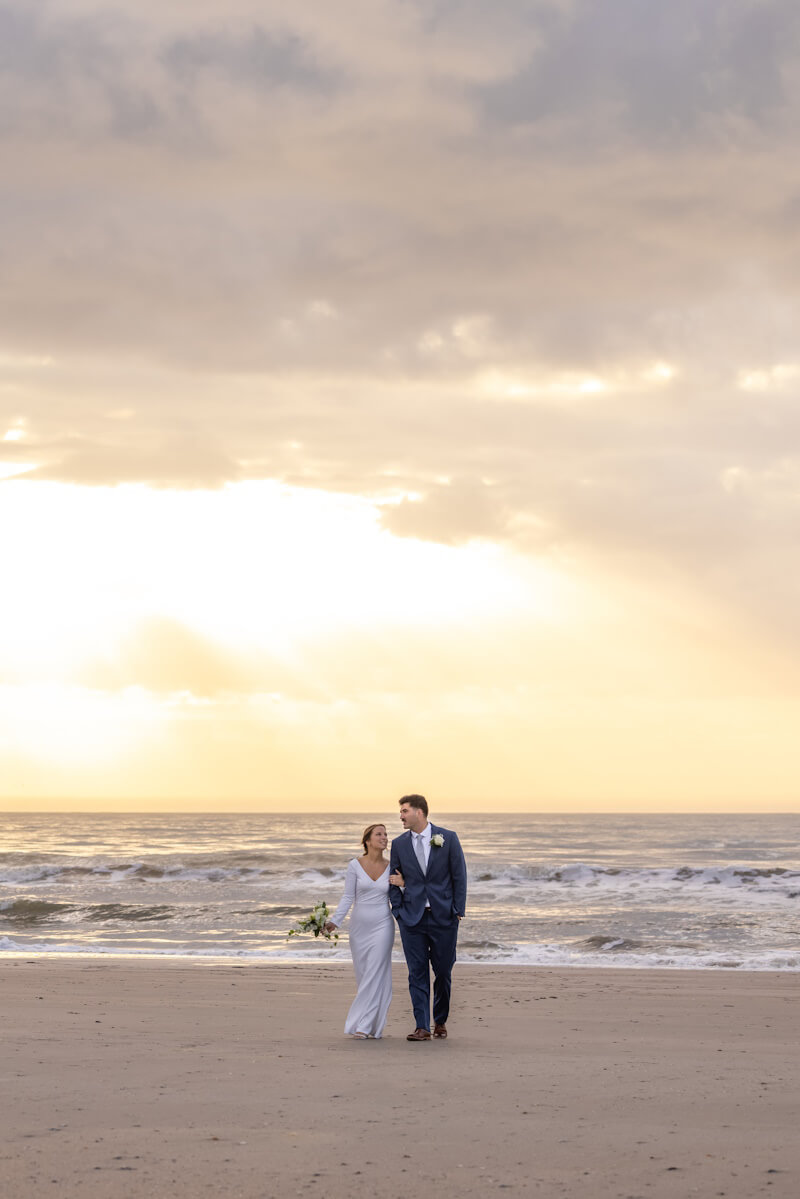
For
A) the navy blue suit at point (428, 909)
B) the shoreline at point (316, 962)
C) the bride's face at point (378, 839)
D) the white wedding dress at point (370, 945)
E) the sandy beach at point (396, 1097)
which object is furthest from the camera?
the shoreline at point (316, 962)

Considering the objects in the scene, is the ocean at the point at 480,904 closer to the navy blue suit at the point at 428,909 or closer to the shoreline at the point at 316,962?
the shoreline at the point at 316,962

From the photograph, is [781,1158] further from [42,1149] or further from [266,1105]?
[42,1149]

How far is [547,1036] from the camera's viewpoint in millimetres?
9531

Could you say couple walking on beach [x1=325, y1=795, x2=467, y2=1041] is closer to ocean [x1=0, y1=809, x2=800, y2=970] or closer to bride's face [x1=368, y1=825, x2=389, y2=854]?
bride's face [x1=368, y1=825, x2=389, y2=854]

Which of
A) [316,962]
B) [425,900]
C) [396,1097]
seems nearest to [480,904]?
[316,962]

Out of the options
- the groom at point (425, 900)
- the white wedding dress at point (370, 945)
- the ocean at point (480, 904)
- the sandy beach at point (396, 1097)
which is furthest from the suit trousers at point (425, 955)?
the ocean at point (480, 904)

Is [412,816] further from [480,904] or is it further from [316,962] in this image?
[480,904]

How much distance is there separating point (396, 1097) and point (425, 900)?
227 centimetres

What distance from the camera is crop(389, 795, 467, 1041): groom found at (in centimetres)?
891

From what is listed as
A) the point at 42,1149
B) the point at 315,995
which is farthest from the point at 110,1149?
the point at 315,995

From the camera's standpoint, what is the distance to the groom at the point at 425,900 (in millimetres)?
8906

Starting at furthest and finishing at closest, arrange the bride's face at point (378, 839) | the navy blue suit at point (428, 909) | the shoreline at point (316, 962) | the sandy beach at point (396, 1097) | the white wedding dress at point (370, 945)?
the shoreline at point (316, 962)
the bride's face at point (378, 839)
the white wedding dress at point (370, 945)
the navy blue suit at point (428, 909)
the sandy beach at point (396, 1097)

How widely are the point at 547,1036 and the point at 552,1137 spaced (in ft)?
12.5

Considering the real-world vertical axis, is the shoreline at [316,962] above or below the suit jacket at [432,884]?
below
